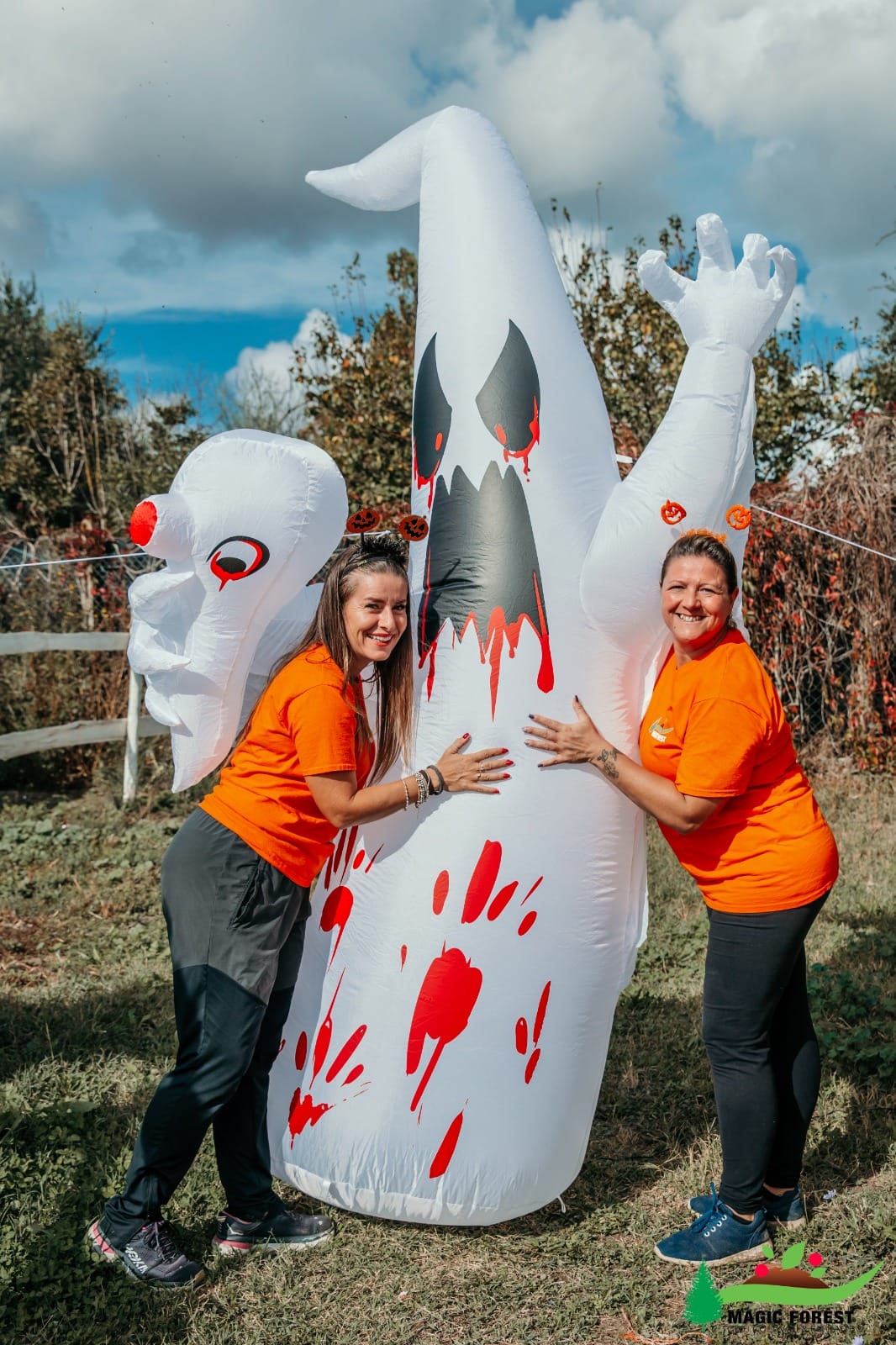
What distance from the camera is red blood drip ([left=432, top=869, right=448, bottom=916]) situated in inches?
108

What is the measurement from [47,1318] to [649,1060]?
2.18 m

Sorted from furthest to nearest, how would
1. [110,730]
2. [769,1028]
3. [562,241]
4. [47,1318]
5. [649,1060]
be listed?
1. [562,241]
2. [110,730]
3. [649,1060]
4. [769,1028]
5. [47,1318]

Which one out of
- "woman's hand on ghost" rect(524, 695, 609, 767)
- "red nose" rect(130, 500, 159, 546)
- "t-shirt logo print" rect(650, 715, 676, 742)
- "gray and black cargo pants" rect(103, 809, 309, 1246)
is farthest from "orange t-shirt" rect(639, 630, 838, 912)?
"red nose" rect(130, 500, 159, 546)

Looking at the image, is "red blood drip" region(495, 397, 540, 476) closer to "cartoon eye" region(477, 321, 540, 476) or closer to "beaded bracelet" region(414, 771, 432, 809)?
"cartoon eye" region(477, 321, 540, 476)

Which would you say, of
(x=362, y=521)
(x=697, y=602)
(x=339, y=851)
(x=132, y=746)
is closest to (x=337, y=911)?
(x=339, y=851)

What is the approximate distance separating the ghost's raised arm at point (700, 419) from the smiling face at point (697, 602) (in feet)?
0.47

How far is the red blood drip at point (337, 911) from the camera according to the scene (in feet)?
9.53

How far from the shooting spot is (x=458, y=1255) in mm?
2836

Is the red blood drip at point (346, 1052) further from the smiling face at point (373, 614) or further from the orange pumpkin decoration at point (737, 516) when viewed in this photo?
the orange pumpkin decoration at point (737, 516)

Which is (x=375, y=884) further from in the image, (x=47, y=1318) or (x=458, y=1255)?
(x=47, y=1318)

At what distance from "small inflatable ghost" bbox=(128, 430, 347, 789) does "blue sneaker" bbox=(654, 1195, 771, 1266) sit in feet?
5.79

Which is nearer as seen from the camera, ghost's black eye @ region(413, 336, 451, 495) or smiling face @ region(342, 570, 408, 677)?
smiling face @ region(342, 570, 408, 677)

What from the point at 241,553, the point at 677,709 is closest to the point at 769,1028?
the point at 677,709

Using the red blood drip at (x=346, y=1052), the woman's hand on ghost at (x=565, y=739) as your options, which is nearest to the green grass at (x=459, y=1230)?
the red blood drip at (x=346, y=1052)
